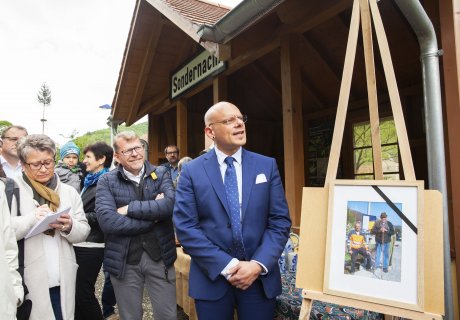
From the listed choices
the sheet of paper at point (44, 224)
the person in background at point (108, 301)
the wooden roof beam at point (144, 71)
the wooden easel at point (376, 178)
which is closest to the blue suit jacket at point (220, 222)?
the wooden easel at point (376, 178)

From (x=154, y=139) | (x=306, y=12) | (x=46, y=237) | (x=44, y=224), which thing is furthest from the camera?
(x=154, y=139)

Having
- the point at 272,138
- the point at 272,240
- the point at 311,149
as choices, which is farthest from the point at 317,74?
the point at 272,240

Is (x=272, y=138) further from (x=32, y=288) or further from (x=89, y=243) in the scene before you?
(x=32, y=288)

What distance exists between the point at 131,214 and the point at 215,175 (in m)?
0.72

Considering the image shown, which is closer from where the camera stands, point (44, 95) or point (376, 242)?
point (376, 242)

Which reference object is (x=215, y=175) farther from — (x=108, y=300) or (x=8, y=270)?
(x=108, y=300)

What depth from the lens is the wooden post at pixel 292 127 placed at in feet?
11.3

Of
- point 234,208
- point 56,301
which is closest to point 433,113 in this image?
point 234,208

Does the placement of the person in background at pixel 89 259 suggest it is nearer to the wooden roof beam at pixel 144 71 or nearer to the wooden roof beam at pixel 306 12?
the wooden roof beam at pixel 306 12

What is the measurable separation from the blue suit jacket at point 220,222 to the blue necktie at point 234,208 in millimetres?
25

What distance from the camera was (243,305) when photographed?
70.0 inches

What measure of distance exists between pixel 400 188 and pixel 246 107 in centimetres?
595

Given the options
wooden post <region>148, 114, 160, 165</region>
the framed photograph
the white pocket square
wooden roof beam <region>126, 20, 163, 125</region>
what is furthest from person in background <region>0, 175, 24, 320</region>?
wooden post <region>148, 114, 160, 165</region>

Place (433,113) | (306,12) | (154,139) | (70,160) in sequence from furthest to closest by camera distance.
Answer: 1. (154,139)
2. (70,160)
3. (306,12)
4. (433,113)
